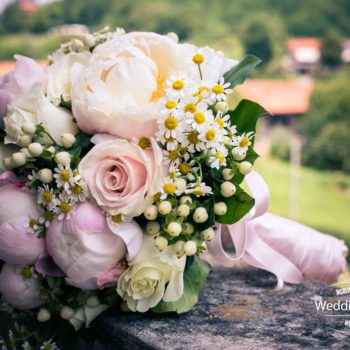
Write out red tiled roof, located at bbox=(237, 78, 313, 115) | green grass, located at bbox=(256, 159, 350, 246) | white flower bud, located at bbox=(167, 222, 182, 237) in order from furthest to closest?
red tiled roof, located at bbox=(237, 78, 313, 115) < green grass, located at bbox=(256, 159, 350, 246) < white flower bud, located at bbox=(167, 222, 182, 237)

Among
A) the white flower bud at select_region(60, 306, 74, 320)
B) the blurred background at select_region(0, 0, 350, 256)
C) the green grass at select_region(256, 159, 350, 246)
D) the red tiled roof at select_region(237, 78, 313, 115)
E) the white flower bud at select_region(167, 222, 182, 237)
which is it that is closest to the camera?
the white flower bud at select_region(167, 222, 182, 237)

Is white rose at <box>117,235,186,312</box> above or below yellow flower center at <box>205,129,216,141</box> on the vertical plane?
below

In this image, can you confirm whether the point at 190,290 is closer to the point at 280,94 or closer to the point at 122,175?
the point at 122,175

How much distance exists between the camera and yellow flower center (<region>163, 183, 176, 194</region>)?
2.15ft

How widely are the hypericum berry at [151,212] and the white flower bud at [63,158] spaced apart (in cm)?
11

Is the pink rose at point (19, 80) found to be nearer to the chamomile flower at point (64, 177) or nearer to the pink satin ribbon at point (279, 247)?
the chamomile flower at point (64, 177)

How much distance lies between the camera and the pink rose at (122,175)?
661 mm

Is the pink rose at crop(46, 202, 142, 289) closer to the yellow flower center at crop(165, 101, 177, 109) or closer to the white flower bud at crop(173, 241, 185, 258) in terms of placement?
the white flower bud at crop(173, 241, 185, 258)

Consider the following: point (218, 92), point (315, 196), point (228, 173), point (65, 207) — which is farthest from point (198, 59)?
point (315, 196)

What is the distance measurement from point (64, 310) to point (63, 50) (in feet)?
1.33

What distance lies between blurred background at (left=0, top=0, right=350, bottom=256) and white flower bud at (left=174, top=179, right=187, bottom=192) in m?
17.5

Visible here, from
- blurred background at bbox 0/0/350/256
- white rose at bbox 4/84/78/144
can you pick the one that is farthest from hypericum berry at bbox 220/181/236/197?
blurred background at bbox 0/0/350/256

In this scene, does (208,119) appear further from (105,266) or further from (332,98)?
(332,98)

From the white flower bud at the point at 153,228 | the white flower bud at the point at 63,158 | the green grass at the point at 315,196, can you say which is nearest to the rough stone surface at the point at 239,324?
the white flower bud at the point at 153,228
